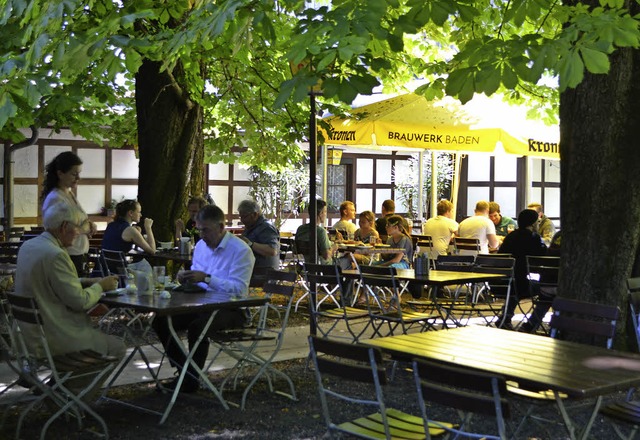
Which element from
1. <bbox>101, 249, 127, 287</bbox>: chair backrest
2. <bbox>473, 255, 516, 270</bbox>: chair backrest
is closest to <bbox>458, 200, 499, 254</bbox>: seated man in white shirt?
<bbox>473, 255, 516, 270</bbox>: chair backrest

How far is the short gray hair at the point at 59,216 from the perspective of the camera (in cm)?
638

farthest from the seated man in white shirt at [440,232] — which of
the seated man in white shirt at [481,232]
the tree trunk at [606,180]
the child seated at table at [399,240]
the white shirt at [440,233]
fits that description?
the tree trunk at [606,180]

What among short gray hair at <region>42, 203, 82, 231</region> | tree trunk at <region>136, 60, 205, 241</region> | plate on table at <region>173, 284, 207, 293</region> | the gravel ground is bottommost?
the gravel ground

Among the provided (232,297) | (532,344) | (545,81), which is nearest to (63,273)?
(232,297)

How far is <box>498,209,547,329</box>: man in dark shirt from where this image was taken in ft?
36.9

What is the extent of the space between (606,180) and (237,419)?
3.70 metres

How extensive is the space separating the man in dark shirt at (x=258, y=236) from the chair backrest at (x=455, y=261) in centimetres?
192

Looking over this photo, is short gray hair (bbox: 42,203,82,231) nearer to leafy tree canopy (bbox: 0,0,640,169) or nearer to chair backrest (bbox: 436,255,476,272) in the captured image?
leafy tree canopy (bbox: 0,0,640,169)

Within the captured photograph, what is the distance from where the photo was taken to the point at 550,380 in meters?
4.66

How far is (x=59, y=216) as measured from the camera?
6.38 metres

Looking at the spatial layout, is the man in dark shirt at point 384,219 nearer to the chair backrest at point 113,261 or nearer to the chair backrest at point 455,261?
the chair backrest at point 455,261

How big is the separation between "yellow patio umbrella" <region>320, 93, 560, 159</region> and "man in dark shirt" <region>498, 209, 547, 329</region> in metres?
2.68

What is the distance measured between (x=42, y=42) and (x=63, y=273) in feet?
4.86

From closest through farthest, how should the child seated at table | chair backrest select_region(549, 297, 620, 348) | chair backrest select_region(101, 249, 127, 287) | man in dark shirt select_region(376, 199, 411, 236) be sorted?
chair backrest select_region(549, 297, 620, 348)
chair backrest select_region(101, 249, 127, 287)
the child seated at table
man in dark shirt select_region(376, 199, 411, 236)
